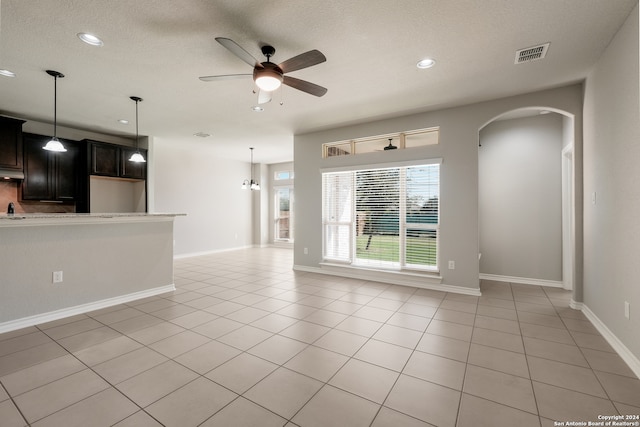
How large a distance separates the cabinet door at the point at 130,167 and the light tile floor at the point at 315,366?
3328 millimetres

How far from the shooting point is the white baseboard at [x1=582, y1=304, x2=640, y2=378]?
7.28ft

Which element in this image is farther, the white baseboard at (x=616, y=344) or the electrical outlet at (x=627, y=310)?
the electrical outlet at (x=627, y=310)

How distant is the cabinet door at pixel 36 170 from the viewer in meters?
4.81

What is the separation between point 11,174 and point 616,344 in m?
8.18

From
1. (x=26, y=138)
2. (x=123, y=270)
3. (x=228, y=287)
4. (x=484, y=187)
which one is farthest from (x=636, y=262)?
(x=26, y=138)

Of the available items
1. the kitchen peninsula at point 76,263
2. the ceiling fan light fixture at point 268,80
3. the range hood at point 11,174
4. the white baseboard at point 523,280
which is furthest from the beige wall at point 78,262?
the white baseboard at point 523,280

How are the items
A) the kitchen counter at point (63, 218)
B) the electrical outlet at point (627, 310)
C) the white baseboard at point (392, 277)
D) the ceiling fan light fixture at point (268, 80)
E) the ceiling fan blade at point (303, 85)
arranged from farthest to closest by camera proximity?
the white baseboard at point (392, 277)
the kitchen counter at point (63, 218)
the ceiling fan blade at point (303, 85)
the ceiling fan light fixture at point (268, 80)
the electrical outlet at point (627, 310)

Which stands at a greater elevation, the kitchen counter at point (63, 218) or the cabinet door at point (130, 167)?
the cabinet door at point (130, 167)

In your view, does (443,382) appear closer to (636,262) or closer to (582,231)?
(636,262)

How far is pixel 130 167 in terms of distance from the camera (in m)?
5.99

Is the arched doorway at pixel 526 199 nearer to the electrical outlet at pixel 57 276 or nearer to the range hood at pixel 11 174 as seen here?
the electrical outlet at pixel 57 276

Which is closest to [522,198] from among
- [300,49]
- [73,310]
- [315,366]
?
[300,49]

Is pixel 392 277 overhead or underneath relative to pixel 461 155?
underneath

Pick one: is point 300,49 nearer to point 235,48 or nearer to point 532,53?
point 235,48
